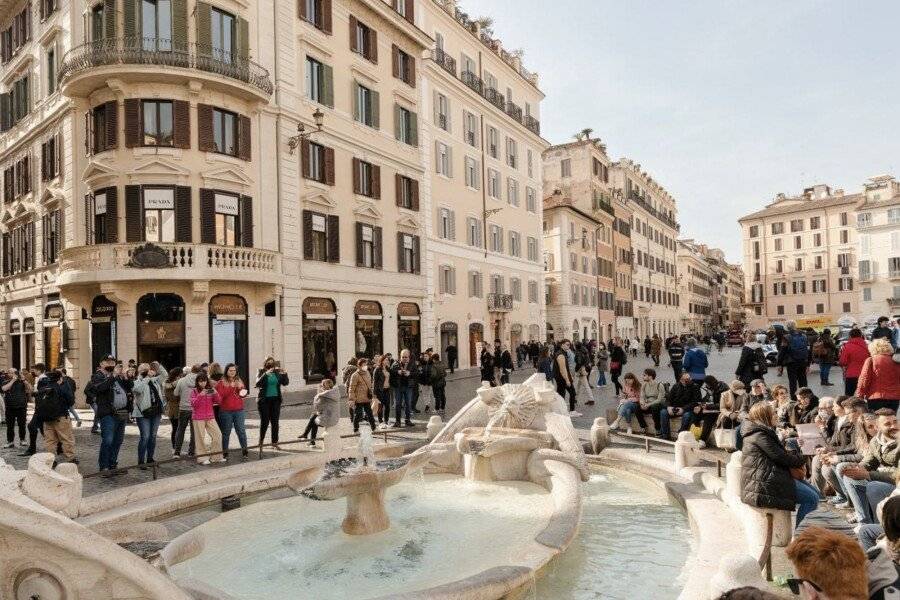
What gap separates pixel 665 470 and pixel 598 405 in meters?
8.50

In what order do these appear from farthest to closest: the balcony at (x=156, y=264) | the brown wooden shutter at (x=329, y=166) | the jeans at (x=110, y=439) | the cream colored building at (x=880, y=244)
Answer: the cream colored building at (x=880, y=244)
the brown wooden shutter at (x=329, y=166)
the balcony at (x=156, y=264)
the jeans at (x=110, y=439)

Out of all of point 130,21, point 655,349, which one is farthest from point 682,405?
point 655,349

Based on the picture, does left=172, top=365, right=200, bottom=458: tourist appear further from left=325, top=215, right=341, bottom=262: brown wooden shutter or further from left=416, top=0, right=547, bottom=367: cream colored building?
left=416, top=0, right=547, bottom=367: cream colored building

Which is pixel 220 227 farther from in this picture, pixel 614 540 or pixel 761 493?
pixel 761 493

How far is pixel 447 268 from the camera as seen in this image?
109 feet

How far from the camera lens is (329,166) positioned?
25078 millimetres

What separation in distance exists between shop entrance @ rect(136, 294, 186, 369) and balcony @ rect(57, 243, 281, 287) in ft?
3.22

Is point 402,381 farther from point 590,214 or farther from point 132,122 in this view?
point 590,214

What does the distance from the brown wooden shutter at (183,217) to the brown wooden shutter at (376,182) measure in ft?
27.8

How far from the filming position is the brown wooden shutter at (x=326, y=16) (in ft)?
83.4

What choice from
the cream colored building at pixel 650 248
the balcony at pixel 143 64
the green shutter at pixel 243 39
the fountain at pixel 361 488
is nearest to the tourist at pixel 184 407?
the fountain at pixel 361 488

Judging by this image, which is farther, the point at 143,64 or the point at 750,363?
the point at 143,64

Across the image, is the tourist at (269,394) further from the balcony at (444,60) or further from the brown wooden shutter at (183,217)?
the balcony at (444,60)

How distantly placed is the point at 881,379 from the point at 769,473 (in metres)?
5.05
